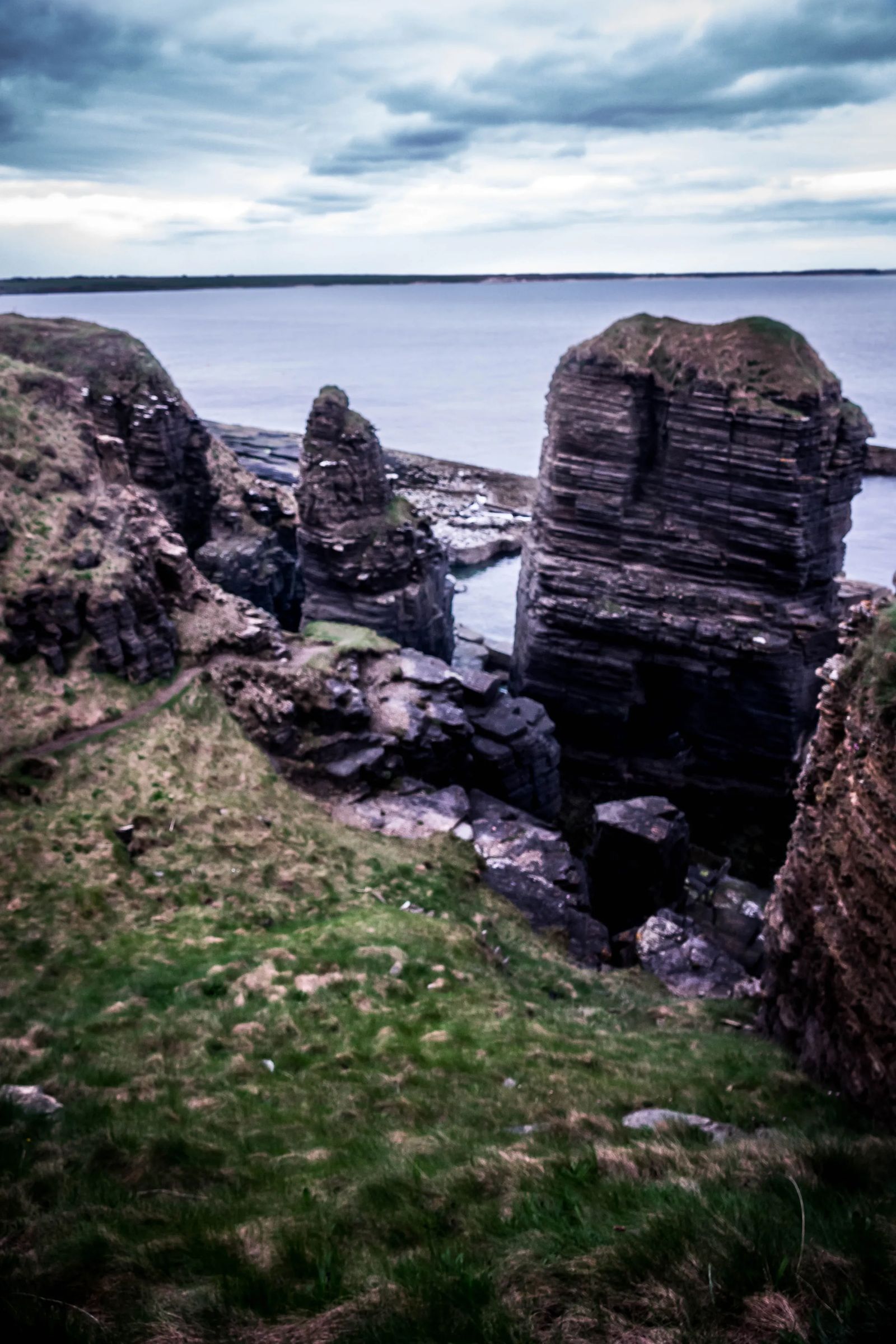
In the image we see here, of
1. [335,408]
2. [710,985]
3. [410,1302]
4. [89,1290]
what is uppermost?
[335,408]

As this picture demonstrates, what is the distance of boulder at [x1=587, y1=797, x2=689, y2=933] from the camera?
116 feet

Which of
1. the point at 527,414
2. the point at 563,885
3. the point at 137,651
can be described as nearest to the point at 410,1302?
the point at 563,885

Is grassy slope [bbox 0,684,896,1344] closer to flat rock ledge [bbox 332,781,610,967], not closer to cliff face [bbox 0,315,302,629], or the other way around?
flat rock ledge [bbox 332,781,610,967]

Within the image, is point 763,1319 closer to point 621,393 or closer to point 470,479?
point 621,393

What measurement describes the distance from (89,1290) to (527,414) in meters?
171

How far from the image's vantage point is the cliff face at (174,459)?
56.0 metres

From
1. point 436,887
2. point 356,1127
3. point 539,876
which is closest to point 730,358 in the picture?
point 539,876

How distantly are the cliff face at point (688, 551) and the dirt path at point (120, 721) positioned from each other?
915 inches

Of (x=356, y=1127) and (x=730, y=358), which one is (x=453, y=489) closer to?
(x=730, y=358)

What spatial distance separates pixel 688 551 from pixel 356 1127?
4134 cm

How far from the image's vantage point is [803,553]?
4597cm

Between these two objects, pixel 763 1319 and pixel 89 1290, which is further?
pixel 89 1290

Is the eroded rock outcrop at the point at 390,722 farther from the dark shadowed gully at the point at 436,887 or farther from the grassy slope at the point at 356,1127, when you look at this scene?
the grassy slope at the point at 356,1127

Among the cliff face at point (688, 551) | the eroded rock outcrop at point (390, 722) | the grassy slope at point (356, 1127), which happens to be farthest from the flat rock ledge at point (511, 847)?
the cliff face at point (688, 551)
